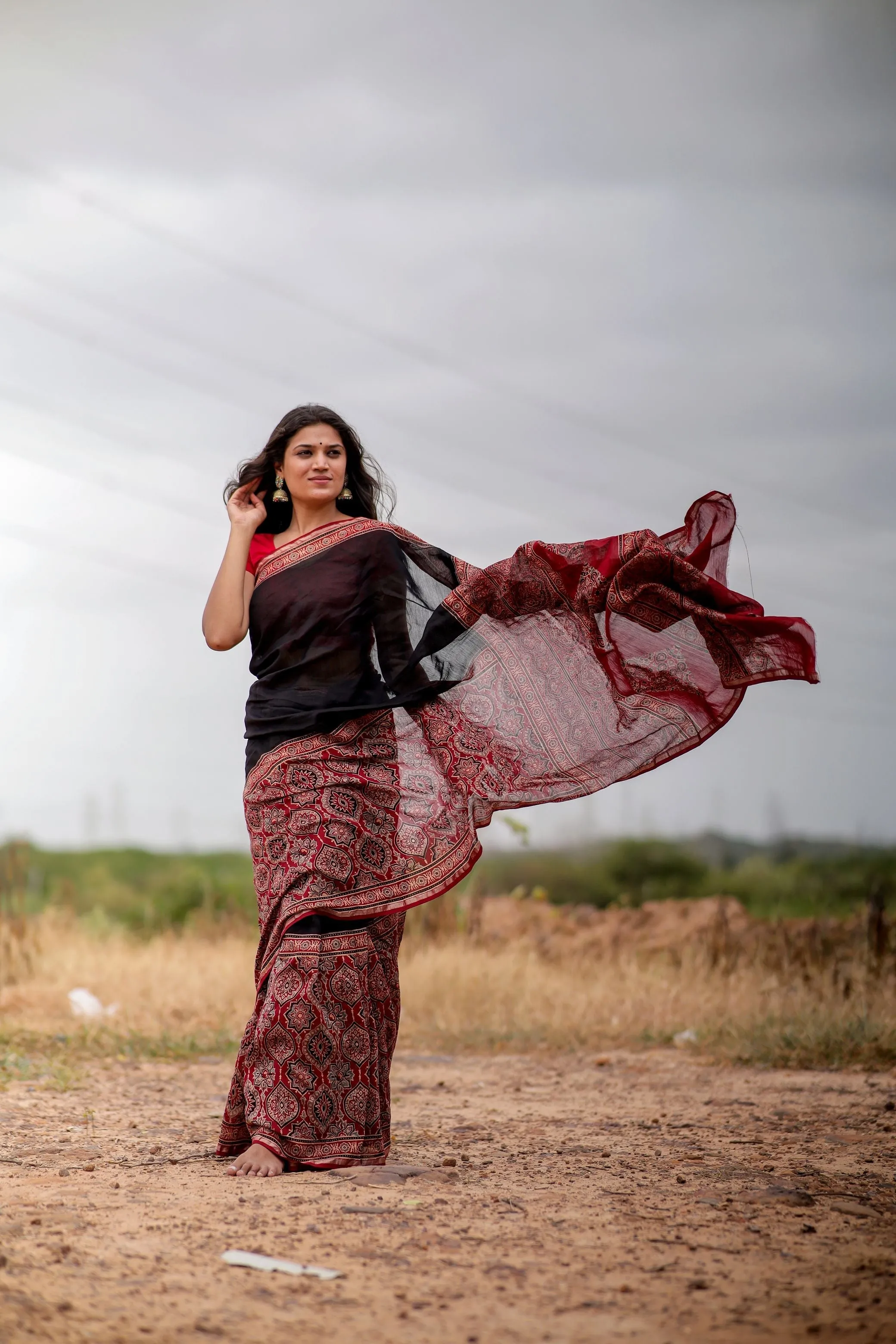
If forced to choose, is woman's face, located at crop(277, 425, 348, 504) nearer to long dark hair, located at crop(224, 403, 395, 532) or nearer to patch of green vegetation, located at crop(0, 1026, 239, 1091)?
long dark hair, located at crop(224, 403, 395, 532)

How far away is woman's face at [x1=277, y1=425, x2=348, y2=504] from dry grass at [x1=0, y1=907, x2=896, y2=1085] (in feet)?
11.0

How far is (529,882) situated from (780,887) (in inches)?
165

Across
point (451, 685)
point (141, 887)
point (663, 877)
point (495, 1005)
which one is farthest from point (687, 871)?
point (451, 685)

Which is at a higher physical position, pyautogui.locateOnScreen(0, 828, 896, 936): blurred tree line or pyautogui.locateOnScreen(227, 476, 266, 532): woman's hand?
pyautogui.locateOnScreen(227, 476, 266, 532): woman's hand

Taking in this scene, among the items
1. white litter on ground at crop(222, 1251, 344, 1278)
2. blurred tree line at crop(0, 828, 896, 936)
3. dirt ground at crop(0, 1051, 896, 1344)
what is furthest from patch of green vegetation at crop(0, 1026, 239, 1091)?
blurred tree line at crop(0, 828, 896, 936)

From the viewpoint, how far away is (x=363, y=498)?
4883 mm

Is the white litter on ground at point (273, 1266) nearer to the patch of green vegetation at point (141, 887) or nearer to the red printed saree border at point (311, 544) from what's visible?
the red printed saree border at point (311, 544)

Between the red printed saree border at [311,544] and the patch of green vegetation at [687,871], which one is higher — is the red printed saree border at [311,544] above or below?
above

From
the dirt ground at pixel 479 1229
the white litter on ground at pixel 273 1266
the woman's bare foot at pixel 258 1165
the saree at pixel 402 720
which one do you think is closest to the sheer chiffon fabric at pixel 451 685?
the saree at pixel 402 720

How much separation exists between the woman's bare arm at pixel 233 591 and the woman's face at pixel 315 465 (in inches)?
6.8

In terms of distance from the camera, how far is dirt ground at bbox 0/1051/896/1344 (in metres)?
2.71

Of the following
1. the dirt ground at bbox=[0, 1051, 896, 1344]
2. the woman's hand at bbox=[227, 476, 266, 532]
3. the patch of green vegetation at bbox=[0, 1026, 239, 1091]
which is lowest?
the patch of green vegetation at bbox=[0, 1026, 239, 1091]

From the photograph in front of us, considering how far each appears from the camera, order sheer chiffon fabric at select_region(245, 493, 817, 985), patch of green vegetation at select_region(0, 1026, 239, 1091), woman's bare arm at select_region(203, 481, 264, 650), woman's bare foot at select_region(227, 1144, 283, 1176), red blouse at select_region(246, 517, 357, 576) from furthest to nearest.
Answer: patch of green vegetation at select_region(0, 1026, 239, 1091)
red blouse at select_region(246, 517, 357, 576)
woman's bare arm at select_region(203, 481, 264, 650)
sheer chiffon fabric at select_region(245, 493, 817, 985)
woman's bare foot at select_region(227, 1144, 283, 1176)

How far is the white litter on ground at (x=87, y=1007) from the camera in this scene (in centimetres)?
820
